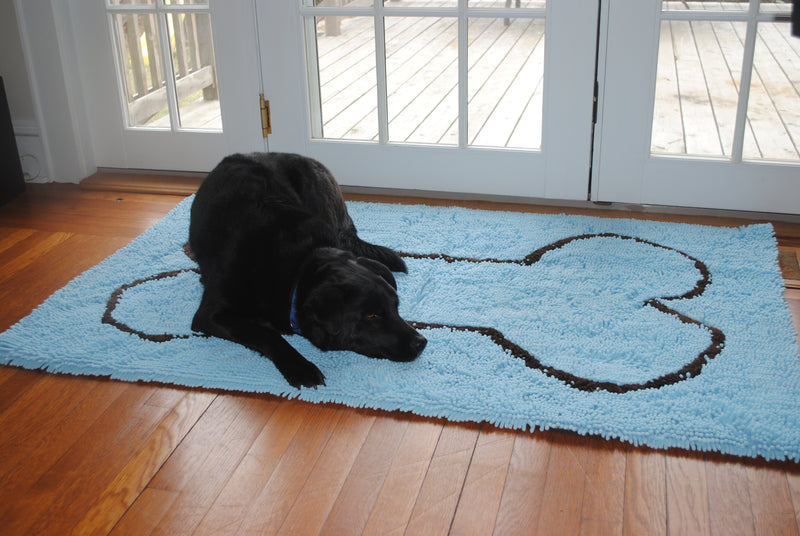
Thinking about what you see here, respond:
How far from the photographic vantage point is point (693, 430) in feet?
5.39

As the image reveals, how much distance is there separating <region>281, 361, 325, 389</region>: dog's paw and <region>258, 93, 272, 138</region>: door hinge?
141 cm

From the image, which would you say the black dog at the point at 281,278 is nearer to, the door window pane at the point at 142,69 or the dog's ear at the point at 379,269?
the dog's ear at the point at 379,269

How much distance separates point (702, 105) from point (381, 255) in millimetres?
1225

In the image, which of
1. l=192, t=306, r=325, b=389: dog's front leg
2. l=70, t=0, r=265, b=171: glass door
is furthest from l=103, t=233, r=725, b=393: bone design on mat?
l=70, t=0, r=265, b=171: glass door

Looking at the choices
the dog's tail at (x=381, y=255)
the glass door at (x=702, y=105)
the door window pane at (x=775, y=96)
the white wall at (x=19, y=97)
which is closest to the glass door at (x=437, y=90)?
the glass door at (x=702, y=105)

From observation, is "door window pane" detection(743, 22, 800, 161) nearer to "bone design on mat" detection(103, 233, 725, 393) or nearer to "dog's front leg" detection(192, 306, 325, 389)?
"bone design on mat" detection(103, 233, 725, 393)

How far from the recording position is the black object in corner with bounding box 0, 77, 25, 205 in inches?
118

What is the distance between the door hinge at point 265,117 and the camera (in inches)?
118

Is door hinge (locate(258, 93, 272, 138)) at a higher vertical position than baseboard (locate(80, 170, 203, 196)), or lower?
higher

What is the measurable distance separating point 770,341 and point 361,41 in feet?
5.67

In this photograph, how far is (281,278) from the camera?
1.95 meters

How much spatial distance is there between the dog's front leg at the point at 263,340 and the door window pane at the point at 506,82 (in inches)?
50.5

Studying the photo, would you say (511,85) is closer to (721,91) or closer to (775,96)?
(721,91)

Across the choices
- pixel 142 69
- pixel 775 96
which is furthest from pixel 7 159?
pixel 775 96
